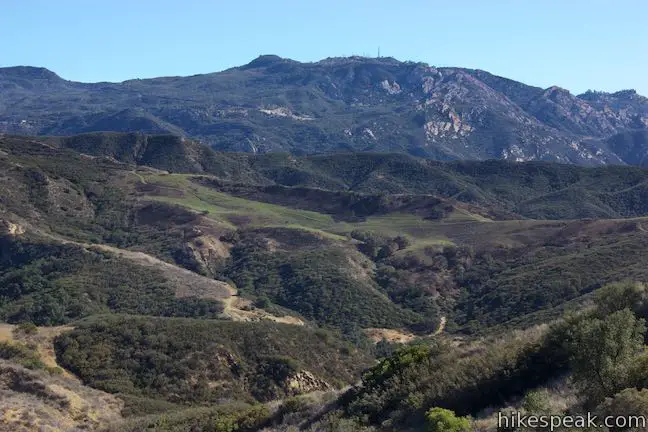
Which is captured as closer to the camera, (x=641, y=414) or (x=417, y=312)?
Answer: (x=641, y=414)

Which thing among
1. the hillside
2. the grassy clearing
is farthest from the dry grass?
the grassy clearing

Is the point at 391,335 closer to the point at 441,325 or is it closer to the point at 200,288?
the point at 441,325

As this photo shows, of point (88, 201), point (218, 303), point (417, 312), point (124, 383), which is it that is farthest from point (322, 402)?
point (88, 201)

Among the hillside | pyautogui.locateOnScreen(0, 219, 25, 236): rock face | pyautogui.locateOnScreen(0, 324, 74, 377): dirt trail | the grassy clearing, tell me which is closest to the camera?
the hillside

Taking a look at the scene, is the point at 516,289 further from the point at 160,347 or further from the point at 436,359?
the point at 436,359

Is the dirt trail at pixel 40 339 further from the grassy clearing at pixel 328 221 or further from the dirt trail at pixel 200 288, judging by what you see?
the grassy clearing at pixel 328 221

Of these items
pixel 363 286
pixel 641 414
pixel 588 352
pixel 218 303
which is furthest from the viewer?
pixel 363 286

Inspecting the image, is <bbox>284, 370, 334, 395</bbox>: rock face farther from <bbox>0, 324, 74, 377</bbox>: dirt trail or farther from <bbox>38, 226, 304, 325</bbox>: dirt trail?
<bbox>38, 226, 304, 325</bbox>: dirt trail
